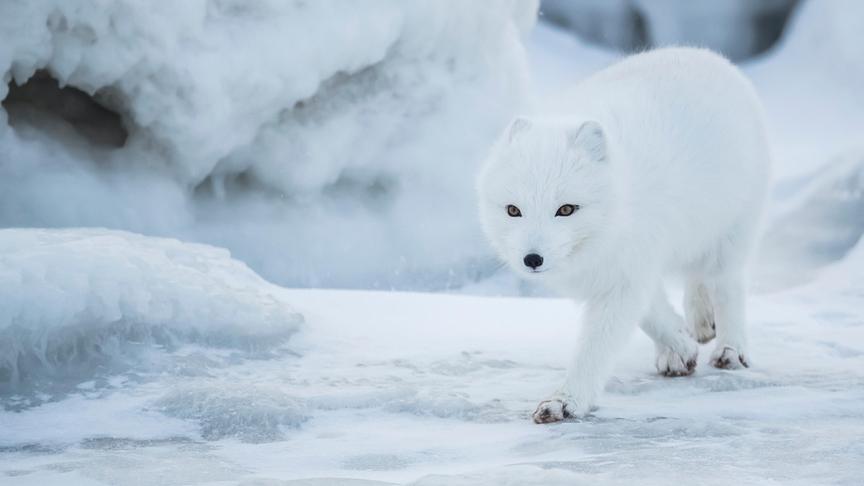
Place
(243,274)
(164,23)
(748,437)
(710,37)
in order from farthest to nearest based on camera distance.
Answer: (710,37)
(164,23)
(243,274)
(748,437)

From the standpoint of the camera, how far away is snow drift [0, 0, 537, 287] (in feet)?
15.1

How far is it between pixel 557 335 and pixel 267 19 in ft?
6.75

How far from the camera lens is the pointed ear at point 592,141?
2908mm

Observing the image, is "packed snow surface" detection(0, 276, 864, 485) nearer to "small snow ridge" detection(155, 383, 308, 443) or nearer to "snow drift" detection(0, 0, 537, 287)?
"small snow ridge" detection(155, 383, 308, 443)

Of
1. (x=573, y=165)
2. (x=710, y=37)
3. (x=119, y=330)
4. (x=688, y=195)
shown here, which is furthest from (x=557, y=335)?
(x=710, y=37)

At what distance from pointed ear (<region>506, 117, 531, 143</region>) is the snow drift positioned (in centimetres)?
212

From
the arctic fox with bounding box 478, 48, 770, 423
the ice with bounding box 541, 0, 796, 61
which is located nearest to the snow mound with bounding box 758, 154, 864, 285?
the arctic fox with bounding box 478, 48, 770, 423

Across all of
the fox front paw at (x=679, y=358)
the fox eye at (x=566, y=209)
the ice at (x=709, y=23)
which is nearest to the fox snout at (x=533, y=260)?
the fox eye at (x=566, y=209)

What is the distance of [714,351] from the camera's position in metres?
3.60

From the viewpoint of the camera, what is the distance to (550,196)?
280 cm

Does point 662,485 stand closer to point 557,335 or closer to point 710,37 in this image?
point 557,335

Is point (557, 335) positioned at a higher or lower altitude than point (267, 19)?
lower

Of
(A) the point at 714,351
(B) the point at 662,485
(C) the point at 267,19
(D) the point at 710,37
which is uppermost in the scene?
(D) the point at 710,37

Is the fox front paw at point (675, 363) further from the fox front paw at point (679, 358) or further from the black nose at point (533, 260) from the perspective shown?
the black nose at point (533, 260)
